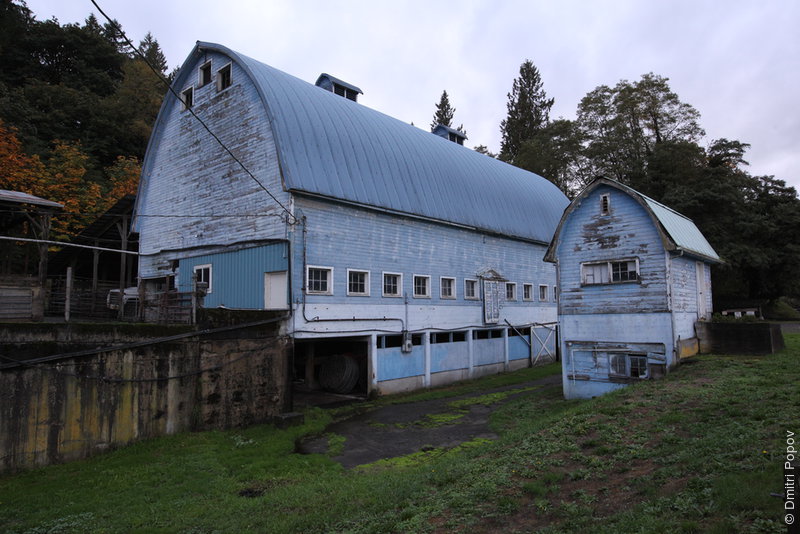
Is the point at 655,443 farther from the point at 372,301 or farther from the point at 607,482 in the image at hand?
the point at 372,301

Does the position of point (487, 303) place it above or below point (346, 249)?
below

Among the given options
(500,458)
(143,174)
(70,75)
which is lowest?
(500,458)

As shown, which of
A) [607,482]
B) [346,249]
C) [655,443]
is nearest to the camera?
[607,482]

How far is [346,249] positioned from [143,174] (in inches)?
471

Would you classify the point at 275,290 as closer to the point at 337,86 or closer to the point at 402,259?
the point at 402,259

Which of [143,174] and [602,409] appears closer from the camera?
[602,409]

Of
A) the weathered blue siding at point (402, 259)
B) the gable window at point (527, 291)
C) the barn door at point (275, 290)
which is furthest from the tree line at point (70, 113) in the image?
the gable window at point (527, 291)

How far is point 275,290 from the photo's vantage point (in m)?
17.3

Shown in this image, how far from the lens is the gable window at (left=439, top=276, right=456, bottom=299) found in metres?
23.1

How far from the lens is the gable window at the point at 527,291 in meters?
28.7

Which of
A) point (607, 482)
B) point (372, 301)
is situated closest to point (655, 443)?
point (607, 482)

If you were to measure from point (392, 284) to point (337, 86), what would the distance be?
1197cm

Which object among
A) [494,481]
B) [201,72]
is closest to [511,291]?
[201,72]

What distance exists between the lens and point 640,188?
132 ft
